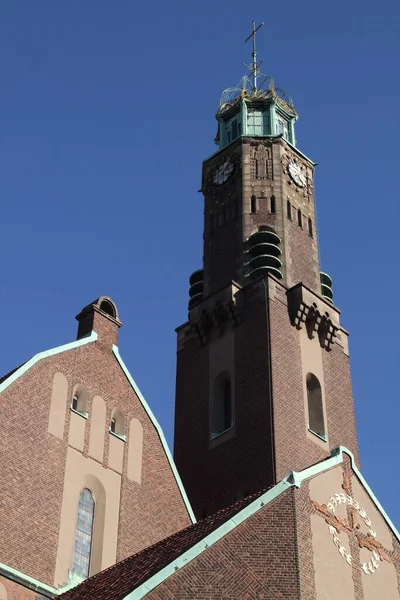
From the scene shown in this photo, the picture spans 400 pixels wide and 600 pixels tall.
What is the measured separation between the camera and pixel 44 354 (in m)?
31.0

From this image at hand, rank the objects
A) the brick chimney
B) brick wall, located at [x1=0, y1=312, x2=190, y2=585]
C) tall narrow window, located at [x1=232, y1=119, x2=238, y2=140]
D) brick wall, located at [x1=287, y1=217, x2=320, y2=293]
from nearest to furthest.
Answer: brick wall, located at [x1=0, y1=312, x2=190, y2=585], the brick chimney, brick wall, located at [x1=287, y1=217, x2=320, y2=293], tall narrow window, located at [x1=232, y1=119, x2=238, y2=140]

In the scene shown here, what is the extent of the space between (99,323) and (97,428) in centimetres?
378

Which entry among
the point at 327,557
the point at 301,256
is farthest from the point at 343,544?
the point at 301,256

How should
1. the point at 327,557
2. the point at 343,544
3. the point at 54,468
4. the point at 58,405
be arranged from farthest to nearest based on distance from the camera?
the point at 58,405, the point at 54,468, the point at 343,544, the point at 327,557

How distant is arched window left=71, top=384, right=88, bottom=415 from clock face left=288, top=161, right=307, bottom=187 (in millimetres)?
20210

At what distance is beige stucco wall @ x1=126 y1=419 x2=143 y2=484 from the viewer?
32094mm

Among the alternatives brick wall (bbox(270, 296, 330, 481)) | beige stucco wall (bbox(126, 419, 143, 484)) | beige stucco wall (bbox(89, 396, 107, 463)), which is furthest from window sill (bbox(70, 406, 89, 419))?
brick wall (bbox(270, 296, 330, 481))

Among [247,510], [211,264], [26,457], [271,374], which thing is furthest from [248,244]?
[247,510]

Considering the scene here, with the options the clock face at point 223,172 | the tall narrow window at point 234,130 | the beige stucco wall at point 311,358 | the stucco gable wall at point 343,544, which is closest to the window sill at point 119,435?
the stucco gable wall at point 343,544

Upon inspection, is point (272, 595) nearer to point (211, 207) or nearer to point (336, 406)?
point (336, 406)

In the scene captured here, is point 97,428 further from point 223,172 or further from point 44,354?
point 223,172

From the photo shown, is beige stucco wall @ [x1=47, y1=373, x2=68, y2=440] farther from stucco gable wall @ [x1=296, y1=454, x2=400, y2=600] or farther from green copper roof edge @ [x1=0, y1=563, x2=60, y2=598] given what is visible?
stucco gable wall @ [x1=296, y1=454, x2=400, y2=600]

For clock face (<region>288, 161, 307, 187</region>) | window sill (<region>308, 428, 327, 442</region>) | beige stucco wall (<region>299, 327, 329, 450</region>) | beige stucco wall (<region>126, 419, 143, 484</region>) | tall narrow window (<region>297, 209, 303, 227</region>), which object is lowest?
beige stucco wall (<region>126, 419, 143, 484</region>)

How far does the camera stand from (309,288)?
4228 centimetres
